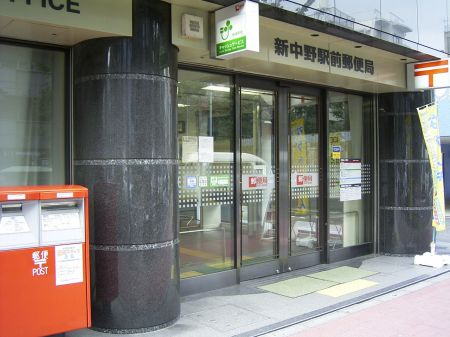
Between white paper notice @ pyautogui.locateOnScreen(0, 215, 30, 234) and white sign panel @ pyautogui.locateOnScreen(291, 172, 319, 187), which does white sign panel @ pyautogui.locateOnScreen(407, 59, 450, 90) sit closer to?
white sign panel @ pyautogui.locateOnScreen(291, 172, 319, 187)

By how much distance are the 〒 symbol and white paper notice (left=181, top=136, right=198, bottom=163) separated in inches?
62.3

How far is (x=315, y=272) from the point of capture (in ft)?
25.5

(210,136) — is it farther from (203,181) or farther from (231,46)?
(231,46)

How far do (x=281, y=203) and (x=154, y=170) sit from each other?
3175mm

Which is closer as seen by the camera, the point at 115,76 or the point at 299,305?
the point at 115,76

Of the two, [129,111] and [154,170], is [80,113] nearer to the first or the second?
[129,111]

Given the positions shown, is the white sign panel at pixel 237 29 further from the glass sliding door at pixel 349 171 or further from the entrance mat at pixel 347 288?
the glass sliding door at pixel 349 171

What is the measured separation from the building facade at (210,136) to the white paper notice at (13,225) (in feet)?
2.76

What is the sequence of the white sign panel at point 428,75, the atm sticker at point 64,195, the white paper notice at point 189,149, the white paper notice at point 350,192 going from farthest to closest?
the white paper notice at point 350,192
the white sign panel at point 428,75
the white paper notice at point 189,149
the atm sticker at point 64,195

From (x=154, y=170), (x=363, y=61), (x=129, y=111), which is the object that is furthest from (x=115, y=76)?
(x=363, y=61)

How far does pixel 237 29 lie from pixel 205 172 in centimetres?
215

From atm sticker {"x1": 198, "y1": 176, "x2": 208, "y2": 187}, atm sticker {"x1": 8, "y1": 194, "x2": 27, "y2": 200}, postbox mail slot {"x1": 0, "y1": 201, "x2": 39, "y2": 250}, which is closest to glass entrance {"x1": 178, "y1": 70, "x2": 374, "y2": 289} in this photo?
atm sticker {"x1": 198, "y1": 176, "x2": 208, "y2": 187}

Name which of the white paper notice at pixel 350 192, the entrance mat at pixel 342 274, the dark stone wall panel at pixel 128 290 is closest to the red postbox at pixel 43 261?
the dark stone wall panel at pixel 128 290

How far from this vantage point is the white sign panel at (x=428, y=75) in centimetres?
811
